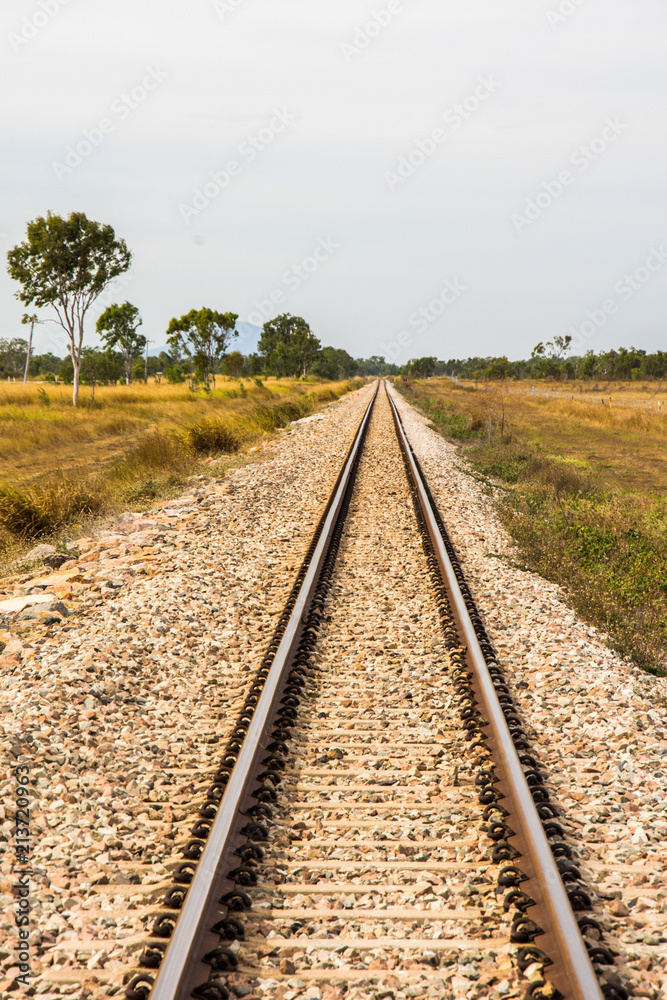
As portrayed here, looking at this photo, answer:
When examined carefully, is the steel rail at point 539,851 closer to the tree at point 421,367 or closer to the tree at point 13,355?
the tree at point 13,355

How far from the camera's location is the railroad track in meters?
2.37

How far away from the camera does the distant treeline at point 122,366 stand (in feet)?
201

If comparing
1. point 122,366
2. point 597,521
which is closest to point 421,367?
point 122,366

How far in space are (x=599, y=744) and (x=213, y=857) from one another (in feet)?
7.74

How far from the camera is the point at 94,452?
20.2 metres

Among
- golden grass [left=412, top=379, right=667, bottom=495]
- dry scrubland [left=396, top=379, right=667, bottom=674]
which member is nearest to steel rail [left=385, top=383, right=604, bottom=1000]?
dry scrubland [left=396, top=379, right=667, bottom=674]

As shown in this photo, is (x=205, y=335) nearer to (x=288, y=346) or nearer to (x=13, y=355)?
(x=288, y=346)

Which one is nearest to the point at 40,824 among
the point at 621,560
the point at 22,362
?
the point at 621,560

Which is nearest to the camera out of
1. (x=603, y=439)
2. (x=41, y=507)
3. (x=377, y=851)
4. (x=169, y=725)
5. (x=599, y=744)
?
(x=377, y=851)

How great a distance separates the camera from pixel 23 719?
Answer: 3922mm

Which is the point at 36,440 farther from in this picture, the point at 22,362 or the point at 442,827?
the point at 22,362

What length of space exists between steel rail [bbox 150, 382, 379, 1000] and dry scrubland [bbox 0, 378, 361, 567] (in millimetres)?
5180

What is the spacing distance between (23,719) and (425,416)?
28548mm

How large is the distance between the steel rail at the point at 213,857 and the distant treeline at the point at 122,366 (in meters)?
44.6
